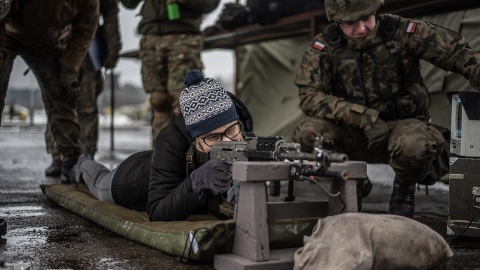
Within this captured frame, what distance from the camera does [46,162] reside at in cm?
767

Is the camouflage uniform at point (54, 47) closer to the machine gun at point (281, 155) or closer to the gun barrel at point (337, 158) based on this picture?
the machine gun at point (281, 155)

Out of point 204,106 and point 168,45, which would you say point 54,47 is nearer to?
point 168,45

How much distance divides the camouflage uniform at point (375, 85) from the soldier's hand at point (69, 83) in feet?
6.23

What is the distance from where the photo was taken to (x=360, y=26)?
3.85 metres

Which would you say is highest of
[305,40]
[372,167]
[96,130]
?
[305,40]

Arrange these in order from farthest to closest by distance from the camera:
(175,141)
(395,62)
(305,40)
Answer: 1. (305,40)
2. (395,62)
3. (175,141)

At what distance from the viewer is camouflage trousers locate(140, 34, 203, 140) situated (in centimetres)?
552

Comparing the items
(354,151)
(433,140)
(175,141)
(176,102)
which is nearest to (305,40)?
(176,102)

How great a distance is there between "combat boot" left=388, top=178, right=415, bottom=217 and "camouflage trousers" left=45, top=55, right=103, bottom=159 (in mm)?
3079

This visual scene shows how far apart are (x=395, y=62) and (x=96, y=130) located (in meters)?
3.11

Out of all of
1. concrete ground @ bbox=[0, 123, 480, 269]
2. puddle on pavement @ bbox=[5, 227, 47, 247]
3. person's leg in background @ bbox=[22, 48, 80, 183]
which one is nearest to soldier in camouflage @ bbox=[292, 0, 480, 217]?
concrete ground @ bbox=[0, 123, 480, 269]

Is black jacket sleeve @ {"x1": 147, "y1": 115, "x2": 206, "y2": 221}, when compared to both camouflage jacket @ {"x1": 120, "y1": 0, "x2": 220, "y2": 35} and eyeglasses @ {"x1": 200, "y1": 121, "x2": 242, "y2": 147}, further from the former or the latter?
camouflage jacket @ {"x1": 120, "y1": 0, "x2": 220, "y2": 35}

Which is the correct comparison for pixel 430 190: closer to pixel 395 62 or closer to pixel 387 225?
Result: pixel 395 62

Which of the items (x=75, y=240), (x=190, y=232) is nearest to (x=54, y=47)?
(x=75, y=240)
